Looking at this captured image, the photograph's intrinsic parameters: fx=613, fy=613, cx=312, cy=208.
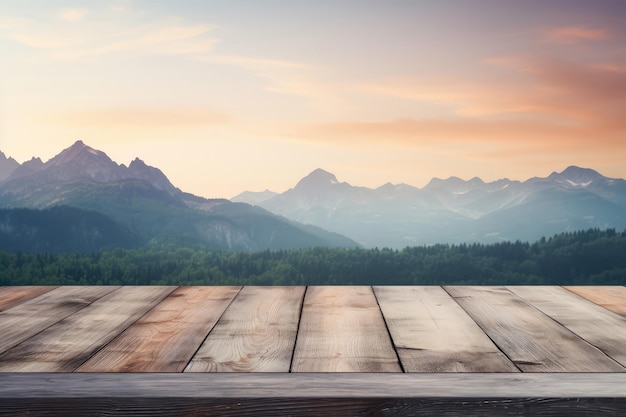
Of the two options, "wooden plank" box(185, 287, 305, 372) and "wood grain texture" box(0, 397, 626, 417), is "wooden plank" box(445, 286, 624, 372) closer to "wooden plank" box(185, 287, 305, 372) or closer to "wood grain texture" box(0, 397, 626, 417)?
"wood grain texture" box(0, 397, 626, 417)

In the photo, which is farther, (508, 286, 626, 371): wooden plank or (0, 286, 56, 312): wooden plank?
(0, 286, 56, 312): wooden plank

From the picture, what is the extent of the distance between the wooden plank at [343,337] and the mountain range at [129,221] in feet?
423

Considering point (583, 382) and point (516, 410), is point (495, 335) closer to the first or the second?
point (583, 382)

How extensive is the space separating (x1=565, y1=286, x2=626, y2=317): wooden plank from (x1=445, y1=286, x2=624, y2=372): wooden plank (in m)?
0.36

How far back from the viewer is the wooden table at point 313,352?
149 centimetres

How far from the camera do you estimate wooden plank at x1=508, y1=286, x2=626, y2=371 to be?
2.07m

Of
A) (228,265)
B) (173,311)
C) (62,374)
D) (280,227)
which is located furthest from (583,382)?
(280,227)

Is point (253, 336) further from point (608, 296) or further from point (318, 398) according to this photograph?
point (608, 296)

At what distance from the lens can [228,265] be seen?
78.1 metres

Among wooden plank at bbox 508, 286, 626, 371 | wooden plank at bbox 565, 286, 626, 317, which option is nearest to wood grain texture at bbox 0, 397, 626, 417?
wooden plank at bbox 508, 286, 626, 371

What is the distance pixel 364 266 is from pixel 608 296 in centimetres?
7353

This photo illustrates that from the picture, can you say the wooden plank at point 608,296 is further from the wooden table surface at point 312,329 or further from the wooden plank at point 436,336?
the wooden plank at point 436,336

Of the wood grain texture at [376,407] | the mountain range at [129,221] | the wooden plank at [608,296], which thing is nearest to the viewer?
the wood grain texture at [376,407]

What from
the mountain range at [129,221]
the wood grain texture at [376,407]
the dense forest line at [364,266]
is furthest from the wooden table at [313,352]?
the mountain range at [129,221]
